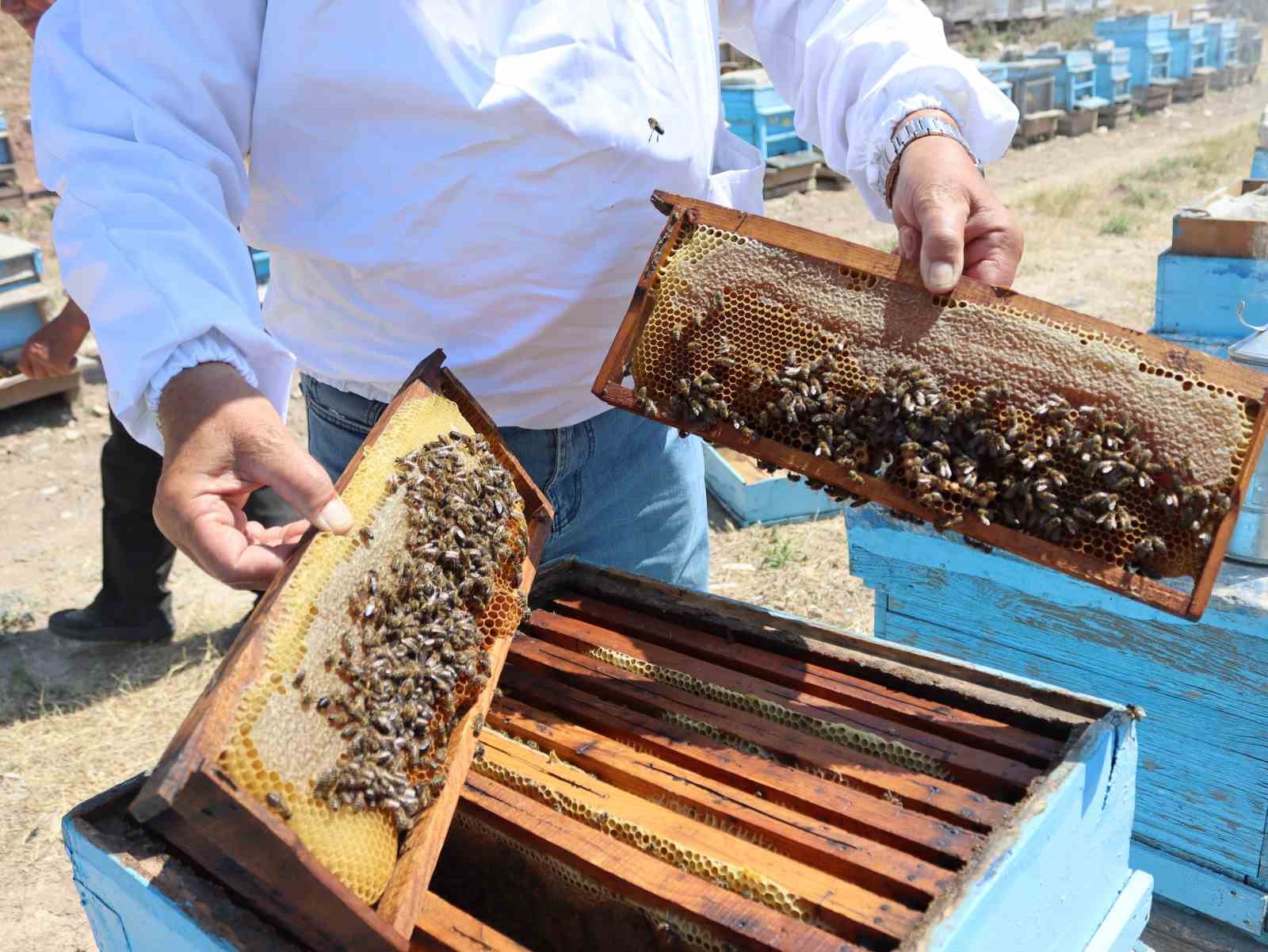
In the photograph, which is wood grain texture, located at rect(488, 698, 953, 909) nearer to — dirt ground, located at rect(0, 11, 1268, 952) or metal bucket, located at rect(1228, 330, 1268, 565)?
metal bucket, located at rect(1228, 330, 1268, 565)

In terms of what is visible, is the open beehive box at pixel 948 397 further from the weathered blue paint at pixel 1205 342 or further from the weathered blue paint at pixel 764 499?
the weathered blue paint at pixel 764 499

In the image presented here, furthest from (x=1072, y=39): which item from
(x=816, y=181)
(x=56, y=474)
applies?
(x=56, y=474)

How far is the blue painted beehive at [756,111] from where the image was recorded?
36.4 feet

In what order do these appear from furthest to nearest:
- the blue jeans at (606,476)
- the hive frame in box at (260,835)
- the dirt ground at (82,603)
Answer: the dirt ground at (82,603)
the blue jeans at (606,476)
the hive frame in box at (260,835)

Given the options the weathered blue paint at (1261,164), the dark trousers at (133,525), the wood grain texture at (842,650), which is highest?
the wood grain texture at (842,650)

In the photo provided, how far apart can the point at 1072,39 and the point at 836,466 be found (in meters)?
22.6

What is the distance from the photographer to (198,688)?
15.5 ft

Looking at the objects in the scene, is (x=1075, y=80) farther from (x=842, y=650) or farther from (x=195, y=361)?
(x=195, y=361)

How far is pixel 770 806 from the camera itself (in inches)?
63.1

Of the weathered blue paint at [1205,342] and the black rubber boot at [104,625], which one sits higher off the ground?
the weathered blue paint at [1205,342]

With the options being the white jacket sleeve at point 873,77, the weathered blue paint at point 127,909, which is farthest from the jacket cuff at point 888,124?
the weathered blue paint at point 127,909

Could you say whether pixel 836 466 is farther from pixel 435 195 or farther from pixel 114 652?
pixel 114 652

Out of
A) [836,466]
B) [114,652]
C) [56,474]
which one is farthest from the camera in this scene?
[56,474]

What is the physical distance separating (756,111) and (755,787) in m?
10.5
